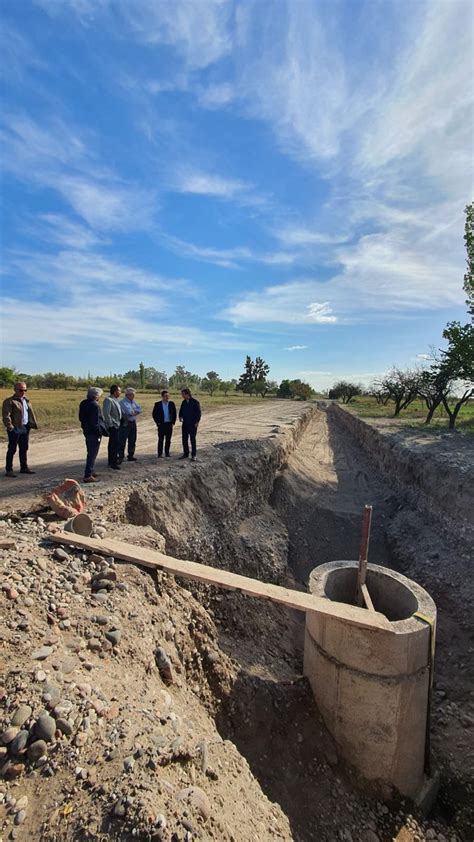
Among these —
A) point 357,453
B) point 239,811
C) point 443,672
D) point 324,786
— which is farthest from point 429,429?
point 239,811

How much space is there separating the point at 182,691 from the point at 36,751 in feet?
6.20

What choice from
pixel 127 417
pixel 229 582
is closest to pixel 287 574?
pixel 127 417

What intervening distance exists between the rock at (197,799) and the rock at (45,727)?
0.88 metres

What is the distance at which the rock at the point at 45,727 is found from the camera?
241 centimetres

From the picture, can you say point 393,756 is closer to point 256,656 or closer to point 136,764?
point 256,656

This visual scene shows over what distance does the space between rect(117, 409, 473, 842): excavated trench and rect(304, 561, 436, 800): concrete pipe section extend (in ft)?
0.99

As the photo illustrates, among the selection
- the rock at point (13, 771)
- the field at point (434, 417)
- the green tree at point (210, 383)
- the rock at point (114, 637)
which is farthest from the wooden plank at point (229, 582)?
the green tree at point (210, 383)

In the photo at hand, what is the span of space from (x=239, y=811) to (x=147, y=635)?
158 centimetres

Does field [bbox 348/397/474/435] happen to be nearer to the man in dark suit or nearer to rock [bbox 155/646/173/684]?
the man in dark suit

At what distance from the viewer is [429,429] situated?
23.2m

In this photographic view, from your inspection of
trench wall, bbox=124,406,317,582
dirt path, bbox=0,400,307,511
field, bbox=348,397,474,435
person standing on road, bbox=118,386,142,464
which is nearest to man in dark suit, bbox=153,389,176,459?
person standing on road, bbox=118,386,142,464

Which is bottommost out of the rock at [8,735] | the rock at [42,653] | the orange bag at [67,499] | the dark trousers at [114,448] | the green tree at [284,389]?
the rock at [8,735]

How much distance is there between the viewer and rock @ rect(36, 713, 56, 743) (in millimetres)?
2408

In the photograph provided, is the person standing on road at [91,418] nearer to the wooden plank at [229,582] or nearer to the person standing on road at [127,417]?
the person standing on road at [127,417]
